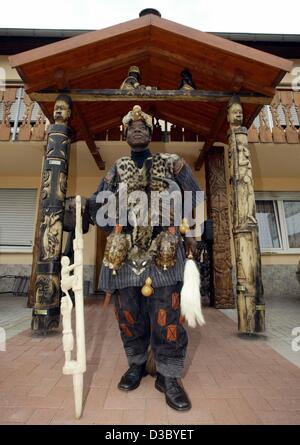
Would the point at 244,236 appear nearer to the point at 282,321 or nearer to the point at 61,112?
the point at 282,321

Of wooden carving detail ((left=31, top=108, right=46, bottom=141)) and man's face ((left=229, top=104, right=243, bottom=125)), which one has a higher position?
wooden carving detail ((left=31, top=108, right=46, bottom=141))

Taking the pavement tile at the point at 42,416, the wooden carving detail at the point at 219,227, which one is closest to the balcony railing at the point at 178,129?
the wooden carving detail at the point at 219,227

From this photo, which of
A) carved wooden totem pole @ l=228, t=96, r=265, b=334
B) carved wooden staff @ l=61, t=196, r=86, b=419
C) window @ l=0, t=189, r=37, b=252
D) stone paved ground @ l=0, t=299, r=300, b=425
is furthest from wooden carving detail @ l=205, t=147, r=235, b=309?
window @ l=0, t=189, r=37, b=252

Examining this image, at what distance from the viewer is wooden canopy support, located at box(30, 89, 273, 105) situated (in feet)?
13.1

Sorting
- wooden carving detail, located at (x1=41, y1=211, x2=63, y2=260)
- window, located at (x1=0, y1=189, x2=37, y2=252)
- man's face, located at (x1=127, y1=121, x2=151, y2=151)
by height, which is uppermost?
window, located at (x1=0, y1=189, x2=37, y2=252)

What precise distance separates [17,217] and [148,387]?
7295 mm

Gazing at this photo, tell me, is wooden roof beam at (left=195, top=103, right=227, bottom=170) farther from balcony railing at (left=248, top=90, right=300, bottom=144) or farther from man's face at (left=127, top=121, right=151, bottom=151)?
man's face at (left=127, top=121, right=151, bottom=151)

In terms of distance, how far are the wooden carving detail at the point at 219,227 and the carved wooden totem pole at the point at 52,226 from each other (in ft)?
11.4

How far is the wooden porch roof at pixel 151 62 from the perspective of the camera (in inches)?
142

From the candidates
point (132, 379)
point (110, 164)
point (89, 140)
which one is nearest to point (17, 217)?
point (110, 164)

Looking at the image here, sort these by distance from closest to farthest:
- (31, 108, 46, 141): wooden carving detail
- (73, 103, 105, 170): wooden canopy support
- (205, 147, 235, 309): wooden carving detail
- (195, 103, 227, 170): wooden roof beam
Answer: (195, 103, 227, 170): wooden roof beam → (73, 103, 105, 170): wooden canopy support → (205, 147, 235, 309): wooden carving detail → (31, 108, 46, 141): wooden carving detail

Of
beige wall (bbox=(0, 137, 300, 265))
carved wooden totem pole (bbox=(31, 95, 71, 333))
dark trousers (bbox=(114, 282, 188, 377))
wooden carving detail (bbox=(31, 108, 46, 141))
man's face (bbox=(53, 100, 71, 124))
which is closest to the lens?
dark trousers (bbox=(114, 282, 188, 377))

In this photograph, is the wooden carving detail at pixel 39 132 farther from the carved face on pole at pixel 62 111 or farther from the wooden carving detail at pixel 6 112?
the carved face on pole at pixel 62 111

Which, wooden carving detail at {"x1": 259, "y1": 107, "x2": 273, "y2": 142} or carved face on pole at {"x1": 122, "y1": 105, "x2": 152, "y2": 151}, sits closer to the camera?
carved face on pole at {"x1": 122, "y1": 105, "x2": 152, "y2": 151}
